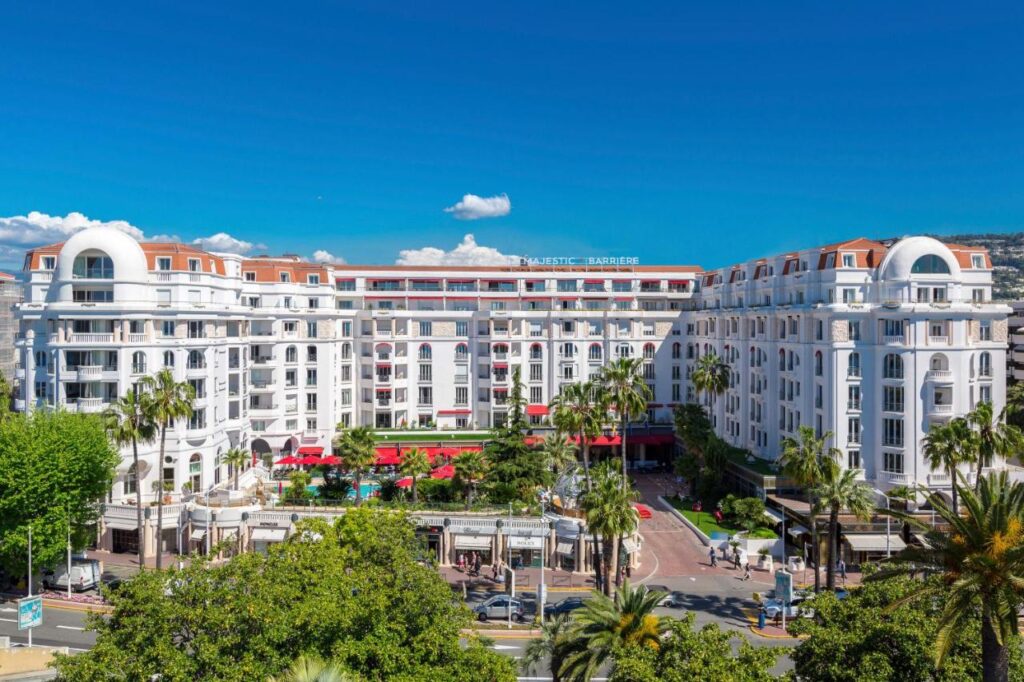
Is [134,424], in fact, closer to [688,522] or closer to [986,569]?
[688,522]

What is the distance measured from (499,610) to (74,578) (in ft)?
93.6

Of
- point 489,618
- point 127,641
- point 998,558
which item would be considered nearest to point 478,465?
point 489,618

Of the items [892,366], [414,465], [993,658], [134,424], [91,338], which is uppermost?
[91,338]

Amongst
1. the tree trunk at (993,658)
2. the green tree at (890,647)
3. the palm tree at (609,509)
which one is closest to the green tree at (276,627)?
the green tree at (890,647)

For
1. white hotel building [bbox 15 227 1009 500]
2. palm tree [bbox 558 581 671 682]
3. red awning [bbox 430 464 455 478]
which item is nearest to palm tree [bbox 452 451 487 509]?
red awning [bbox 430 464 455 478]

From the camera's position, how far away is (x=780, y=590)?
151ft

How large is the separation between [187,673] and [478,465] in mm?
36505

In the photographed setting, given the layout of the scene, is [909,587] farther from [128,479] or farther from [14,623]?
[128,479]

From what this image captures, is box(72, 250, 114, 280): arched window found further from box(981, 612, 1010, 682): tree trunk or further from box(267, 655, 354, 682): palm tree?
box(981, 612, 1010, 682): tree trunk

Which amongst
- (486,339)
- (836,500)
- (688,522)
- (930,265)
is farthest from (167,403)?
A: (930,265)

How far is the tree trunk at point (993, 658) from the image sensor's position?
22.9m

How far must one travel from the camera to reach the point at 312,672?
71.6 feet

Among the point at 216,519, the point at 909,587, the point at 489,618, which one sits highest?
the point at 909,587

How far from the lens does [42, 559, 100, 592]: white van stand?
5038 cm
